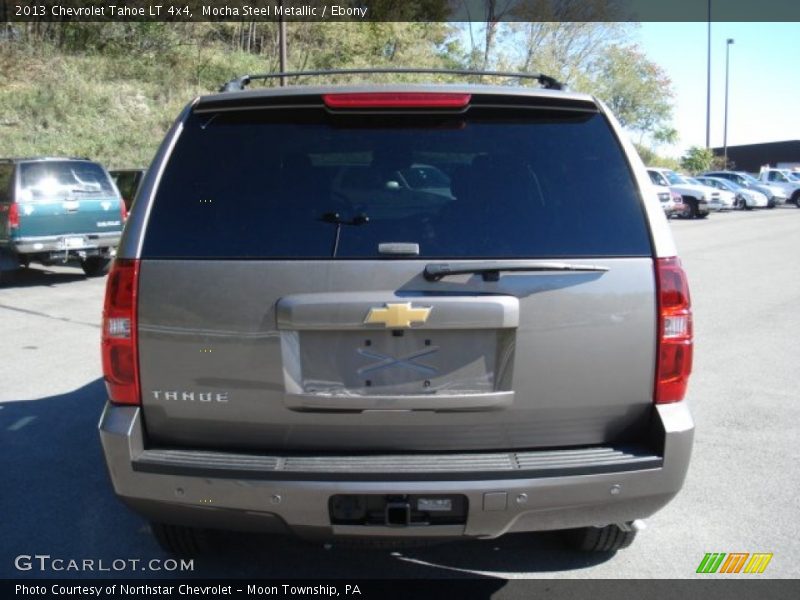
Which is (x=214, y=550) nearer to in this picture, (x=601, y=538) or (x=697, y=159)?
(x=601, y=538)

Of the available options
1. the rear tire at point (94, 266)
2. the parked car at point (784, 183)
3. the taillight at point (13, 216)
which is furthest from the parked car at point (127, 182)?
the parked car at point (784, 183)

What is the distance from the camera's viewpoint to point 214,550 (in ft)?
12.4

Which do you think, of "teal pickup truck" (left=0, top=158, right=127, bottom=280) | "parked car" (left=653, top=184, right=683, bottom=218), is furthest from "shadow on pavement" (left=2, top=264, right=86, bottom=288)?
"parked car" (left=653, top=184, right=683, bottom=218)

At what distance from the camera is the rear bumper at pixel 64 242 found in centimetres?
1230

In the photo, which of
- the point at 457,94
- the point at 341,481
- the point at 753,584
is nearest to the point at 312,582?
the point at 341,481

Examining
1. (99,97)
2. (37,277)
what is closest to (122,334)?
(37,277)

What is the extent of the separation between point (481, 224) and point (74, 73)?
3054 centimetres

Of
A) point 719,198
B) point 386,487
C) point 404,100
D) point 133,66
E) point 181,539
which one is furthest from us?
point 719,198

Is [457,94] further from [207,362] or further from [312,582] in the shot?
[312,582]

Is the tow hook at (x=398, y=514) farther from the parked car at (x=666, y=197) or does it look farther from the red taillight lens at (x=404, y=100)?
the parked car at (x=666, y=197)

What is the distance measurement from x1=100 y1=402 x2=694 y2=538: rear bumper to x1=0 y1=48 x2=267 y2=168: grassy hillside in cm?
2359

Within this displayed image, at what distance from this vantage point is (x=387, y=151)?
314 cm

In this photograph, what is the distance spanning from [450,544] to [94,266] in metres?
11.7

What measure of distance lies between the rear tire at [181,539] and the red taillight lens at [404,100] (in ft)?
6.18
